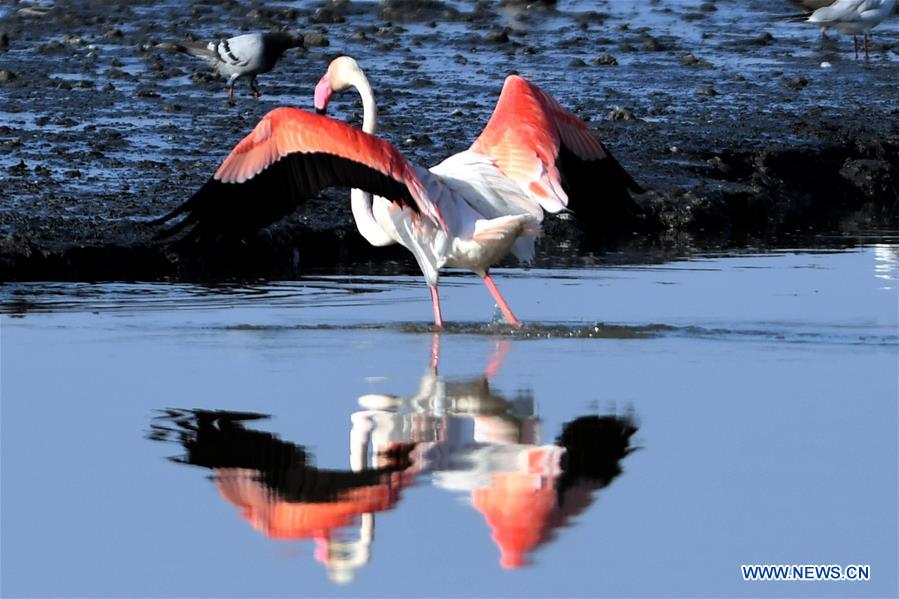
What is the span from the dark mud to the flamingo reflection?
3.56 meters

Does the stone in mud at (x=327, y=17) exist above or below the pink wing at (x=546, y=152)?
above

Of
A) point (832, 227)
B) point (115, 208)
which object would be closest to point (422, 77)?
point (832, 227)

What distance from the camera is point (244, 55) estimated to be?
50.2 ft

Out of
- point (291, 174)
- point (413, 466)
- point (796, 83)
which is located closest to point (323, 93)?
point (291, 174)

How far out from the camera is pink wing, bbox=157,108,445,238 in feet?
24.3

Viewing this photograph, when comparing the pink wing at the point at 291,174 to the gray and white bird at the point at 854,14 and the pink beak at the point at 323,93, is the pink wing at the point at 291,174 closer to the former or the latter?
the pink beak at the point at 323,93

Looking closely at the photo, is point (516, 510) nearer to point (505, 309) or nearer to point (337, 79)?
point (505, 309)

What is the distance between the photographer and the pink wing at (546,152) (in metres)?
7.91

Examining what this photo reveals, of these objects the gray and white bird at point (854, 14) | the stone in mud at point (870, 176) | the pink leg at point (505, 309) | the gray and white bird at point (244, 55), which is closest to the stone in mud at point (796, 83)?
the gray and white bird at point (854, 14)

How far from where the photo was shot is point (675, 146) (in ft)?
44.7

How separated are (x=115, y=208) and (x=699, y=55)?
34.5 feet

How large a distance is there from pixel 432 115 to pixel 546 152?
6.43 metres

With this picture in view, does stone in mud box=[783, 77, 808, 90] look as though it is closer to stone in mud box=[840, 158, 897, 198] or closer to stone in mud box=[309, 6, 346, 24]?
stone in mud box=[840, 158, 897, 198]

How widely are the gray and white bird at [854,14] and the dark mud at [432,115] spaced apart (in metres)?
0.41
